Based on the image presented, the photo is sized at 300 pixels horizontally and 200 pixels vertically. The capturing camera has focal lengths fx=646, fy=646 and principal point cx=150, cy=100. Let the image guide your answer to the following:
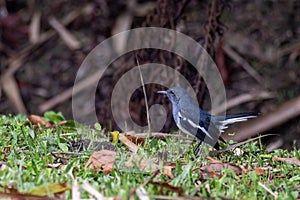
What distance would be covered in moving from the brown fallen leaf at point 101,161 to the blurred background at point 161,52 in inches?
117

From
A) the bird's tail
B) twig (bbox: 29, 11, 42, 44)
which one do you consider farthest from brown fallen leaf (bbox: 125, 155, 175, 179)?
twig (bbox: 29, 11, 42, 44)

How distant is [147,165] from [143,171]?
0.36 feet

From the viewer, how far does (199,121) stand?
5543mm

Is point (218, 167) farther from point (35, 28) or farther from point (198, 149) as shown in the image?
point (35, 28)

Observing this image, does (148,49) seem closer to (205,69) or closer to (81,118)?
(205,69)

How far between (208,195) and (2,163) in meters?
1.51

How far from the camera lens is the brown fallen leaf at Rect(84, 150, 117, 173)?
439 cm

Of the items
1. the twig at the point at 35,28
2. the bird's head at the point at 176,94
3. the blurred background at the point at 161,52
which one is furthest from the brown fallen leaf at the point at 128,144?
the twig at the point at 35,28

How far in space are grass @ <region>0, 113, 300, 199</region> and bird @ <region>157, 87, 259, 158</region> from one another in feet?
0.48

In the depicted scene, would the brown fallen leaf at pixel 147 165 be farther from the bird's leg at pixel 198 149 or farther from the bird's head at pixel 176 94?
the bird's head at pixel 176 94

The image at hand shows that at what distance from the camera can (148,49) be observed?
28.3ft

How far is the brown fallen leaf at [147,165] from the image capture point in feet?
14.2

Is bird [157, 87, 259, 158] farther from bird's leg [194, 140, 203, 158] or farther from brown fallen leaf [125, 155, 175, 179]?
brown fallen leaf [125, 155, 175, 179]

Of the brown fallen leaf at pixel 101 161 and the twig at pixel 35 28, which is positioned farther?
the twig at pixel 35 28
